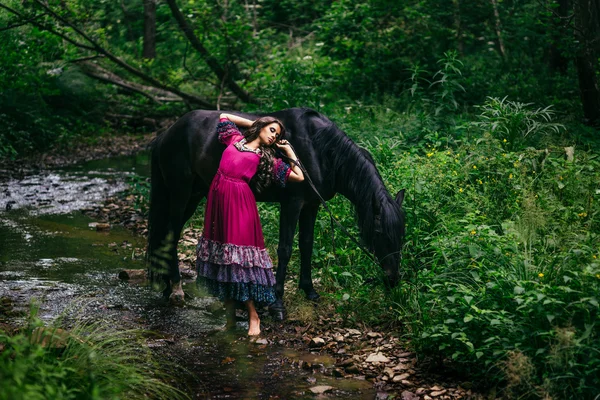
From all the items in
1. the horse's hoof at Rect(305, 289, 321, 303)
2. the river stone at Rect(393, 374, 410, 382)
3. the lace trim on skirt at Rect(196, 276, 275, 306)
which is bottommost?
the river stone at Rect(393, 374, 410, 382)

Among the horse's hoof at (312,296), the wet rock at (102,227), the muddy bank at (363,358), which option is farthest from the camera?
the wet rock at (102,227)

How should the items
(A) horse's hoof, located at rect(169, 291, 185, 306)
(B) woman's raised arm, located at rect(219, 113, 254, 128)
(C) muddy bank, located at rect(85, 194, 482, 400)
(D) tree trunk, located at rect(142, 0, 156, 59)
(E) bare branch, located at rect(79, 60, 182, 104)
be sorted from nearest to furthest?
(C) muddy bank, located at rect(85, 194, 482, 400)
(B) woman's raised arm, located at rect(219, 113, 254, 128)
(A) horse's hoof, located at rect(169, 291, 185, 306)
(E) bare branch, located at rect(79, 60, 182, 104)
(D) tree trunk, located at rect(142, 0, 156, 59)

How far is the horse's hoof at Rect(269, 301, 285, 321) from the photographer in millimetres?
6406

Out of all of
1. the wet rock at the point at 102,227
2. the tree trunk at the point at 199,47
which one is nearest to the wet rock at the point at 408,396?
the wet rock at the point at 102,227

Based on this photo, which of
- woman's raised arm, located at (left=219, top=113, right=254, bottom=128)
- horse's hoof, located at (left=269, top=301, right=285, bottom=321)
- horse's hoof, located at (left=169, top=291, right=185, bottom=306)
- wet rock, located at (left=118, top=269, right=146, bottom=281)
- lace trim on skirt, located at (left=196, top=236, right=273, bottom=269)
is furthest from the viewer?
wet rock, located at (left=118, top=269, right=146, bottom=281)

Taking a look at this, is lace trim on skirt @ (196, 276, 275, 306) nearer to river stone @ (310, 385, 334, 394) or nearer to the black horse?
the black horse

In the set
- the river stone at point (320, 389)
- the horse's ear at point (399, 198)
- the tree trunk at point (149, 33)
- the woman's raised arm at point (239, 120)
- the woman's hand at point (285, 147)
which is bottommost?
the river stone at point (320, 389)

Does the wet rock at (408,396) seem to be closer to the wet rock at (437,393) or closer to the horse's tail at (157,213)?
the wet rock at (437,393)

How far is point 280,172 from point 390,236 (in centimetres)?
117

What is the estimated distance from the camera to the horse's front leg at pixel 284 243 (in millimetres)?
6453

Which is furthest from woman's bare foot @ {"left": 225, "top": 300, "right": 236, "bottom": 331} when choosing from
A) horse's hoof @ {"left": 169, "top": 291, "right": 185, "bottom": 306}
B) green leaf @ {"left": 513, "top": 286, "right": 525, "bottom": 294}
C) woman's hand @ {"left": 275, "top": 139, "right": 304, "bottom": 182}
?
green leaf @ {"left": 513, "top": 286, "right": 525, "bottom": 294}

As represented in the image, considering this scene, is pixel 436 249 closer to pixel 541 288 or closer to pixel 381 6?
pixel 541 288

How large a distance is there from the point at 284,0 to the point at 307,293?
16246 mm

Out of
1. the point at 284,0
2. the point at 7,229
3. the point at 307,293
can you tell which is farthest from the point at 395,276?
the point at 284,0
